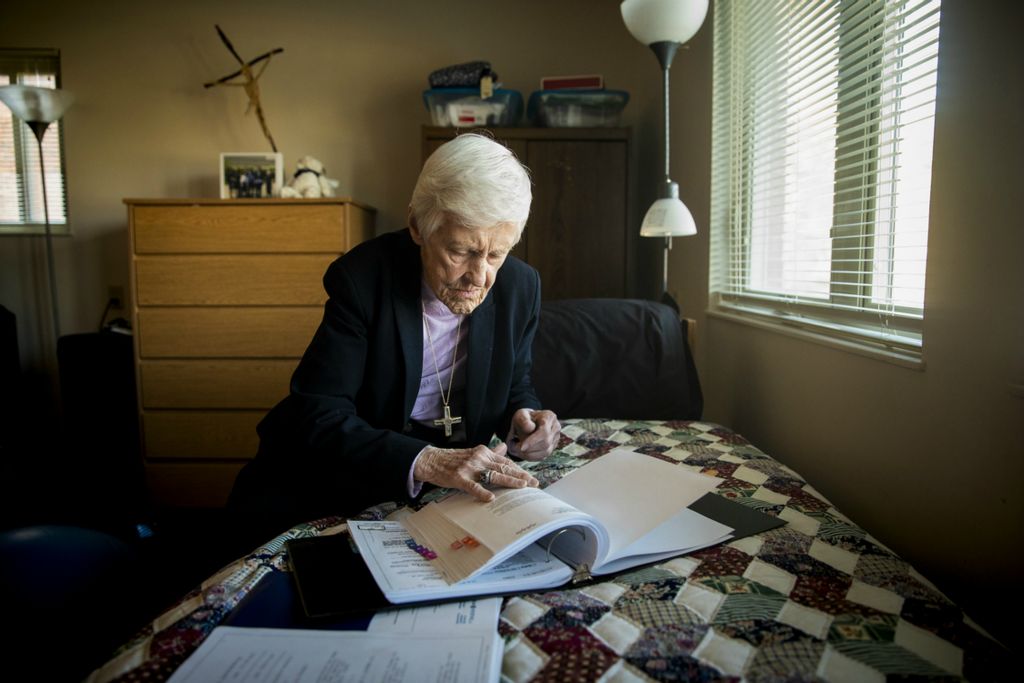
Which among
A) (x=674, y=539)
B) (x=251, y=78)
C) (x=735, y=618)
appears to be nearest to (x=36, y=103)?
(x=251, y=78)

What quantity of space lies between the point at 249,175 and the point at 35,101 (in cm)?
104

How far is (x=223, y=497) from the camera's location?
307 cm

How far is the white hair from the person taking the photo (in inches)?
47.3

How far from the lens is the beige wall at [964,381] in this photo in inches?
36.6

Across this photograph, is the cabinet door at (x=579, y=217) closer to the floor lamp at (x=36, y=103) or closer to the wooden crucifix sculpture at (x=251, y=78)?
the wooden crucifix sculpture at (x=251, y=78)

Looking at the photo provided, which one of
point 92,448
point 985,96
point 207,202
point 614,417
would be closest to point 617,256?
point 614,417

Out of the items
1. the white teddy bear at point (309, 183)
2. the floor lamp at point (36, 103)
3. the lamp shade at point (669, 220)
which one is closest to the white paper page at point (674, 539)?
the lamp shade at point (669, 220)

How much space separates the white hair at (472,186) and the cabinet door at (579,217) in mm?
1777

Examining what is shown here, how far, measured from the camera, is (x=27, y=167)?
11.8ft

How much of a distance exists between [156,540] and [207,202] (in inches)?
57.7

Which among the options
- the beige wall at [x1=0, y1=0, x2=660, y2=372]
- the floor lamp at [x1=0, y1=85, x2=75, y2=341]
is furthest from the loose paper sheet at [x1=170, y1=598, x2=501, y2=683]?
the floor lamp at [x1=0, y1=85, x2=75, y2=341]

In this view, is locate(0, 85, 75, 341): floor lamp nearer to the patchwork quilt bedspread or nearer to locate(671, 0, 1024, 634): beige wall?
the patchwork quilt bedspread

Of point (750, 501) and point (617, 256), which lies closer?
point (750, 501)

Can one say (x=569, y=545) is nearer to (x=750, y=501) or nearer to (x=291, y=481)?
(x=750, y=501)
